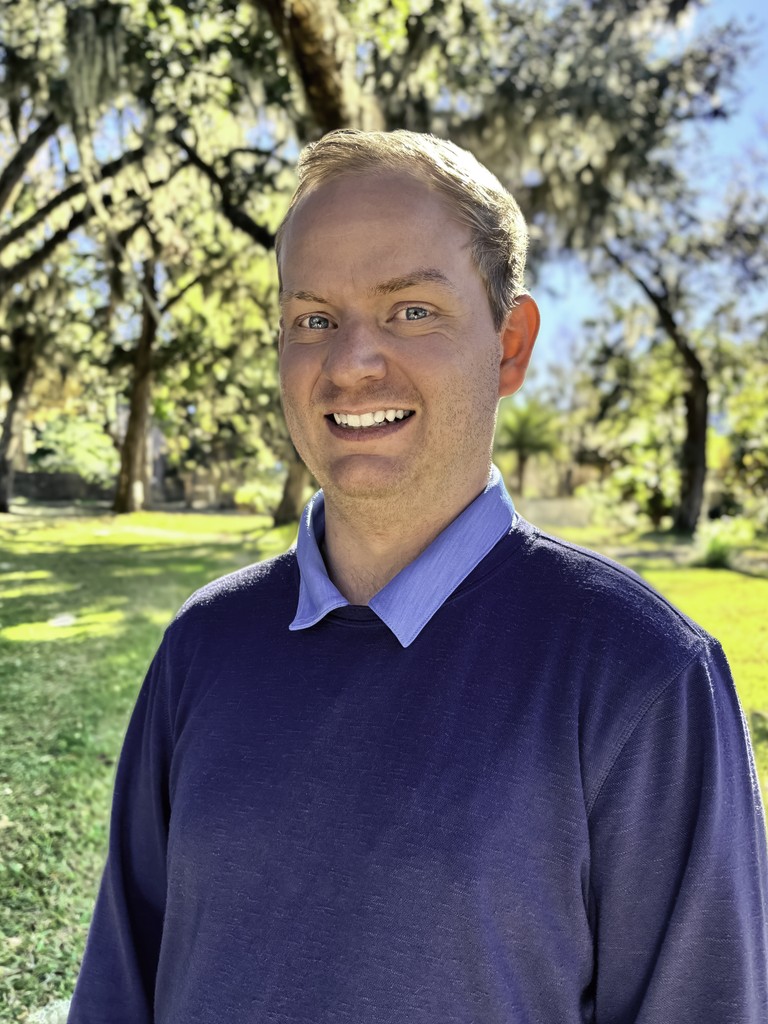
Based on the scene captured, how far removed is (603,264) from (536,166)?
2.48ft

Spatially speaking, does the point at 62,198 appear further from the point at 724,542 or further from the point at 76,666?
the point at 724,542

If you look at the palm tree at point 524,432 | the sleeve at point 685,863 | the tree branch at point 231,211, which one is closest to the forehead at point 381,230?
the sleeve at point 685,863

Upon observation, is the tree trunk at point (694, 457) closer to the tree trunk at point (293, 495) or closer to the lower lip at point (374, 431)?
the tree trunk at point (293, 495)

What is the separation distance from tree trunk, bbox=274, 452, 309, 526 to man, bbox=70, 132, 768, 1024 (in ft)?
7.90

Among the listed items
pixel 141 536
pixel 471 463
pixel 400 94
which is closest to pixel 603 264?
pixel 400 94

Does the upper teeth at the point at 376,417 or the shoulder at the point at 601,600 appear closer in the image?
the shoulder at the point at 601,600

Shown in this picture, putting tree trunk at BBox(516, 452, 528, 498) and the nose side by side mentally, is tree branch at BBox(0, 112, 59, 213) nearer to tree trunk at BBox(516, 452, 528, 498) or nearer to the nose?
the nose

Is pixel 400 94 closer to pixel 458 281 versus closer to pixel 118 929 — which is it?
pixel 458 281

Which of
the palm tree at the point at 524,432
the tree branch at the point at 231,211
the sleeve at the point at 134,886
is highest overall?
the tree branch at the point at 231,211

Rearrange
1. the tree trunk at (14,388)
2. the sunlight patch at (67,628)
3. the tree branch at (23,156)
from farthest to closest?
the tree branch at (23,156)
the tree trunk at (14,388)
the sunlight patch at (67,628)

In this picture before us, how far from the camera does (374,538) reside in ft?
3.23

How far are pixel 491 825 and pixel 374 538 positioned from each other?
321mm

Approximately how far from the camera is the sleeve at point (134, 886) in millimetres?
1078

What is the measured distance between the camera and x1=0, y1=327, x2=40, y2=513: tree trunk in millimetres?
2367
